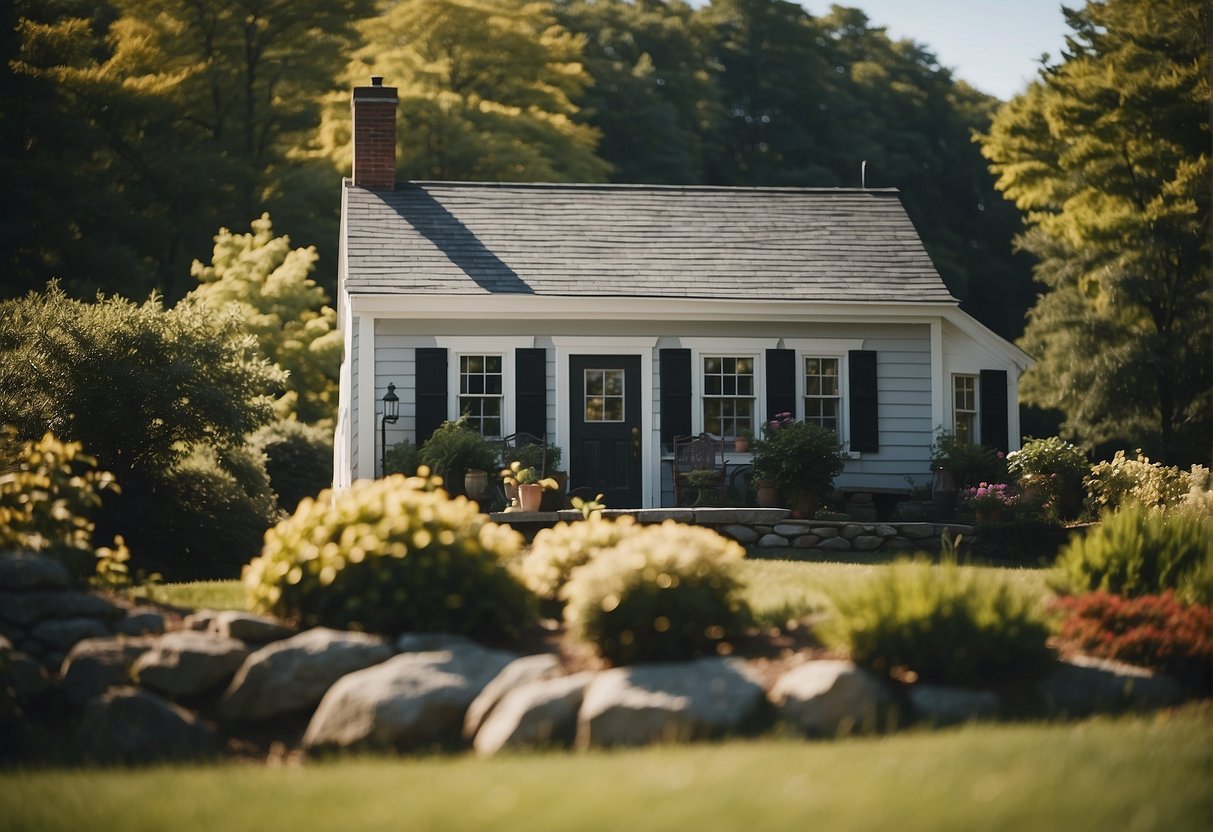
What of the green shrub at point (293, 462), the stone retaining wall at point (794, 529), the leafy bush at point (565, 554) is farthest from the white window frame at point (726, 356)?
the leafy bush at point (565, 554)

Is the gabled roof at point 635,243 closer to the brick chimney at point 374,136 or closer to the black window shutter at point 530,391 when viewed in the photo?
the brick chimney at point 374,136

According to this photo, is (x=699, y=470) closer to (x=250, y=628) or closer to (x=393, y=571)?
(x=393, y=571)

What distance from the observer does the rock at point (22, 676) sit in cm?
768

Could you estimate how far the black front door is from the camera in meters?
17.3

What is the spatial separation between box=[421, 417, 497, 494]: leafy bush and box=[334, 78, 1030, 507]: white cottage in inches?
40.8

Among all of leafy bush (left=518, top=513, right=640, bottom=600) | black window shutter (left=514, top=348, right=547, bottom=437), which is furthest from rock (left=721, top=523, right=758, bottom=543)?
leafy bush (left=518, top=513, right=640, bottom=600)

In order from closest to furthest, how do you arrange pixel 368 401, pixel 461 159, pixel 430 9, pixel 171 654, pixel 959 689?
pixel 959 689 → pixel 171 654 → pixel 368 401 → pixel 461 159 → pixel 430 9

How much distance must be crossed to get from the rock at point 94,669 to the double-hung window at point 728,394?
34.4 ft

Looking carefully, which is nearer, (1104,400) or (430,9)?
(1104,400)

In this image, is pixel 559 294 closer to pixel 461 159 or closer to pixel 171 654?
pixel 171 654

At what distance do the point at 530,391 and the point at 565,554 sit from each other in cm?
795

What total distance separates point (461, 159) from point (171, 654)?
84.5ft

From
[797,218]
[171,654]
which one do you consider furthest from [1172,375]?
[171,654]

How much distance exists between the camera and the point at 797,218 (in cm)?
1969
